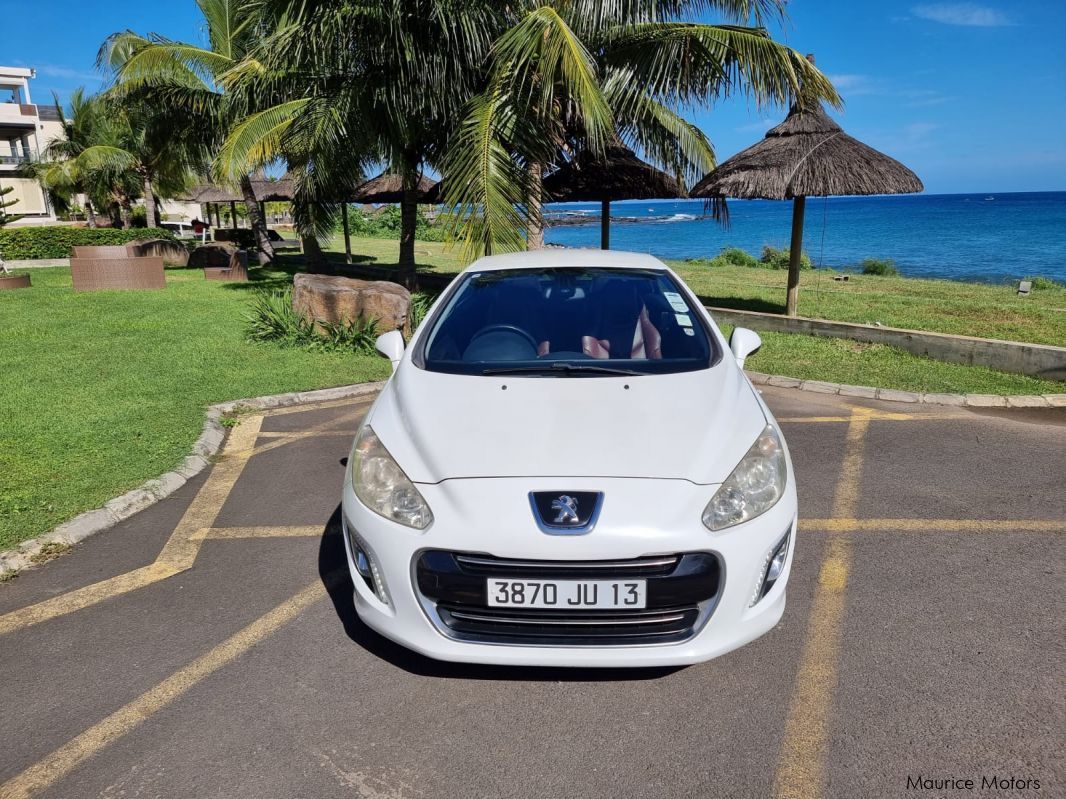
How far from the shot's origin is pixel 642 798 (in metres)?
2.32

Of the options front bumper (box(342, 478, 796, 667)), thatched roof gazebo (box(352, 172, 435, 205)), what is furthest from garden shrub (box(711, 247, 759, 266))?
front bumper (box(342, 478, 796, 667))

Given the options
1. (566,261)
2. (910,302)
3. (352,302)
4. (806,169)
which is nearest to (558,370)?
(566,261)

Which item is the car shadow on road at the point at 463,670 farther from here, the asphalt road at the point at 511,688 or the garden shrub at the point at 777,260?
the garden shrub at the point at 777,260

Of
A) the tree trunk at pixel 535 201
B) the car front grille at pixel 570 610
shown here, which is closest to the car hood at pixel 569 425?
the car front grille at pixel 570 610

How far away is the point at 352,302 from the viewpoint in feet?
30.9

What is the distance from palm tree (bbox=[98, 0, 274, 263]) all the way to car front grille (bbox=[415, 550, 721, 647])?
15106 millimetres

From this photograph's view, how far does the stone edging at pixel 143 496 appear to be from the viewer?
3.98m

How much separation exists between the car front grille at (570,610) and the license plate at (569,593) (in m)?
0.02

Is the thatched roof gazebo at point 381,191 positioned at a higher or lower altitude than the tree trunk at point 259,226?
higher

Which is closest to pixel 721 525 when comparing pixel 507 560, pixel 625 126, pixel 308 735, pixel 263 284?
pixel 507 560

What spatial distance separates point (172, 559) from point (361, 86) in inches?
337

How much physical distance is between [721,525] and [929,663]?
3.82 ft

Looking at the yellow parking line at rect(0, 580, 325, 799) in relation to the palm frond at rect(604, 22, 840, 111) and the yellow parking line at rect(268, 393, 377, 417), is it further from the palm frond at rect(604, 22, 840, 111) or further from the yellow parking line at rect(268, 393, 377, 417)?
the palm frond at rect(604, 22, 840, 111)

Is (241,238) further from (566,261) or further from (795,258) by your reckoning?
(566,261)
